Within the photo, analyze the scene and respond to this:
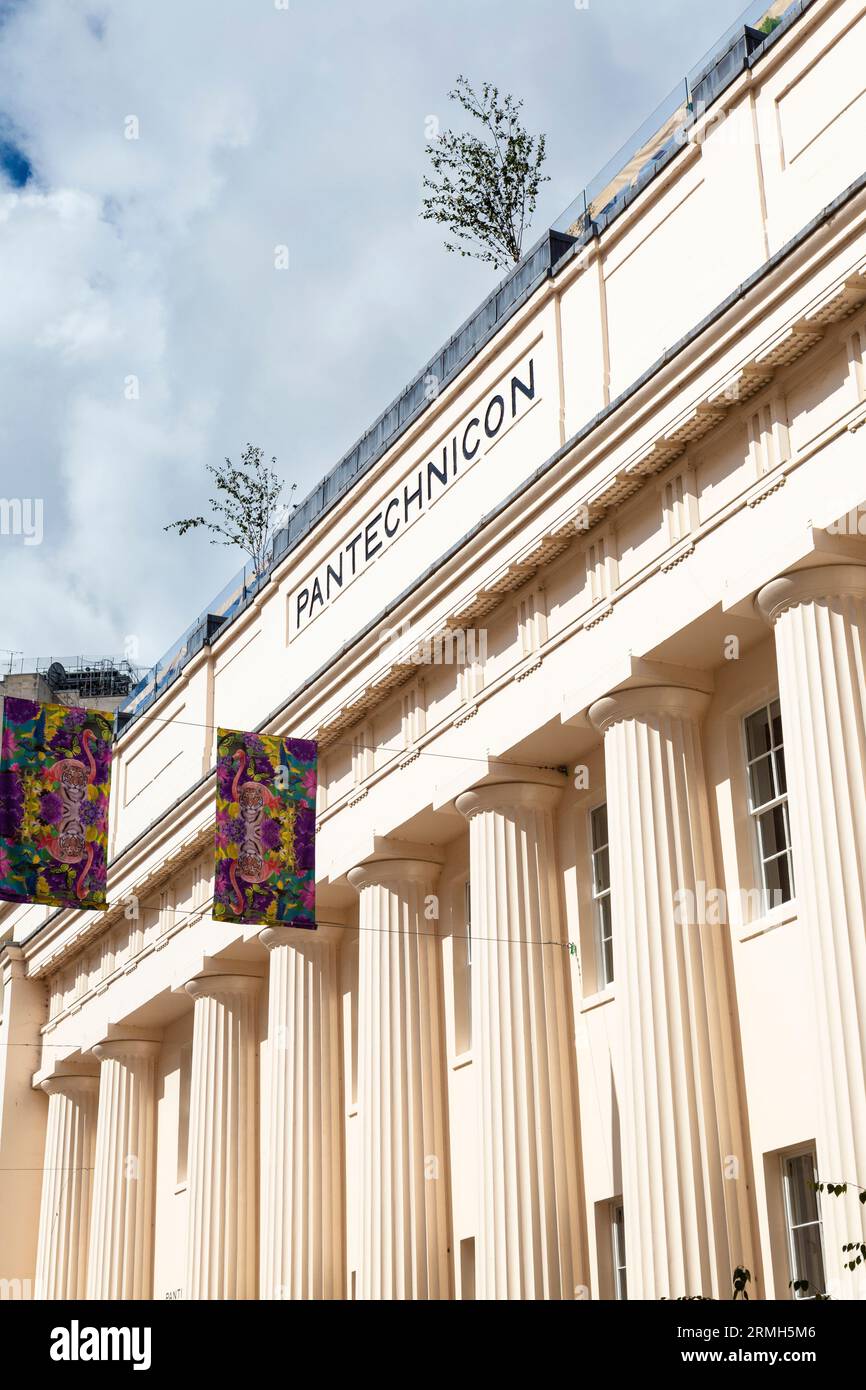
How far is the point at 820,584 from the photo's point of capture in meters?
15.2

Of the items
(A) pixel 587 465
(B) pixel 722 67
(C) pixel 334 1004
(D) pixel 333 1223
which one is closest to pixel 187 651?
(C) pixel 334 1004

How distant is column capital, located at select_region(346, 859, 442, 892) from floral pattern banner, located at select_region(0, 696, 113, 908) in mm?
3352

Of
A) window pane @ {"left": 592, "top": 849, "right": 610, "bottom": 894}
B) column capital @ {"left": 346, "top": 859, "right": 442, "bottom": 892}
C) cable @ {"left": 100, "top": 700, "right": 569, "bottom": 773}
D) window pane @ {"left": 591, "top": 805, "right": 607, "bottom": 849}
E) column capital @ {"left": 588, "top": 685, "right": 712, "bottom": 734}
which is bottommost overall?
window pane @ {"left": 592, "top": 849, "right": 610, "bottom": 894}

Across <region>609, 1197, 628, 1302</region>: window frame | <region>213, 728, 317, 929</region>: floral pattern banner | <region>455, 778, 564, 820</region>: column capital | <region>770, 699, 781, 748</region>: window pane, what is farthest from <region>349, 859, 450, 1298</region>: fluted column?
<region>770, 699, 781, 748</region>: window pane

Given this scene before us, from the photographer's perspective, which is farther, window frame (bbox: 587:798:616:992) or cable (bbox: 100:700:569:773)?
cable (bbox: 100:700:569:773)

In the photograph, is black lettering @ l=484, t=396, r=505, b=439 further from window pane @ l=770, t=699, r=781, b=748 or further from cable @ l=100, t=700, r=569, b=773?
window pane @ l=770, t=699, r=781, b=748

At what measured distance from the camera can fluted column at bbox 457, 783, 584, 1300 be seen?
17516mm

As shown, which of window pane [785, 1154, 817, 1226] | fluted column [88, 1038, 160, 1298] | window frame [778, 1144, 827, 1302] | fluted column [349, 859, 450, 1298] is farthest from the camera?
fluted column [88, 1038, 160, 1298]

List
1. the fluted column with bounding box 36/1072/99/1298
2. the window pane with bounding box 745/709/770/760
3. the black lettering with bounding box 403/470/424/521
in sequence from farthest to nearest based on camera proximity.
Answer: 1. the fluted column with bounding box 36/1072/99/1298
2. the black lettering with bounding box 403/470/424/521
3. the window pane with bounding box 745/709/770/760

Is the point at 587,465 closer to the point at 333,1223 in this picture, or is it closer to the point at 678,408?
the point at 678,408

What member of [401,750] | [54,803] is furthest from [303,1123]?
[54,803]

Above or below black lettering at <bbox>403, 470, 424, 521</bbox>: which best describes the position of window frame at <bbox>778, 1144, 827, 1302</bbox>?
below

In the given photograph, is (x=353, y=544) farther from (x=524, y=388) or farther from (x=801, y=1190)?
(x=801, y=1190)

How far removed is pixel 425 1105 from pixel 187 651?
11.4 metres
